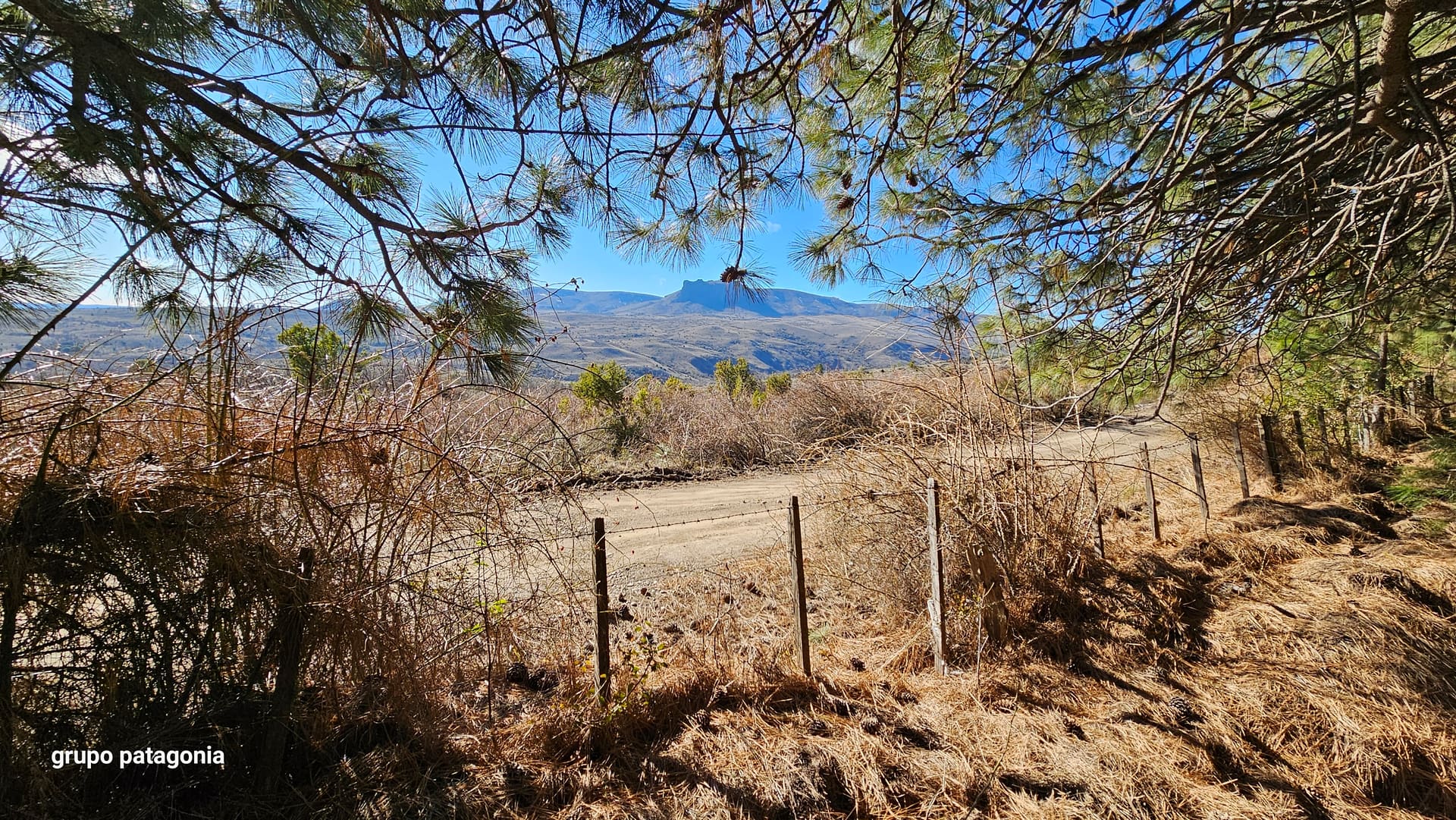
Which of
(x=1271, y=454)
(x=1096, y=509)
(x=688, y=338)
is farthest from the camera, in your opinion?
(x=688, y=338)

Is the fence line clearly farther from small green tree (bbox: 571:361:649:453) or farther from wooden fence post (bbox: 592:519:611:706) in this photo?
small green tree (bbox: 571:361:649:453)

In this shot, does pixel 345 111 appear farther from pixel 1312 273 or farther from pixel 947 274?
pixel 1312 273

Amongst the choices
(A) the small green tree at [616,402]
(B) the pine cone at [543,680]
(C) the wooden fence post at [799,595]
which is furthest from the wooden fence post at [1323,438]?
(A) the small green tree at [616,402]

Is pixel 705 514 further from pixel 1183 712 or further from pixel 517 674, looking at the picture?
pixel 1183 712

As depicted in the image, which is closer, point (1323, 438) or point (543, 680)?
point (543, 680)

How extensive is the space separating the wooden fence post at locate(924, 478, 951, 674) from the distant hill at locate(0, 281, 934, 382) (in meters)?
1.15

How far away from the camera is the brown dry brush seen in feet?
5.42

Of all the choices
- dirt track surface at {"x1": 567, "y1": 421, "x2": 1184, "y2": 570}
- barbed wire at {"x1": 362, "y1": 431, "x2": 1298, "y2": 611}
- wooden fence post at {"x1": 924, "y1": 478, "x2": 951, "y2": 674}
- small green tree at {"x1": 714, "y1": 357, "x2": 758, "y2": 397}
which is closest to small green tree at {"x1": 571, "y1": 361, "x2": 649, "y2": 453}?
dirt track surface at {"x1": 567, "y1": 421, "x2": 1184, "y2": 570}

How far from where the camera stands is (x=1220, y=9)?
231 centimetres

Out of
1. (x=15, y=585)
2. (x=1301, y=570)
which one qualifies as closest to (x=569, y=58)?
(x=15, y=585)

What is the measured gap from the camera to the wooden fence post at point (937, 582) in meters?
3.16

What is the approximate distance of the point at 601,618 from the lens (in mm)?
2639

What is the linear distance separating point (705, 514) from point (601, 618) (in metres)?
5.00

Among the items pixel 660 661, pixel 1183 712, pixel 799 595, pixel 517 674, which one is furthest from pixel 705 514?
pixel 1183 712
